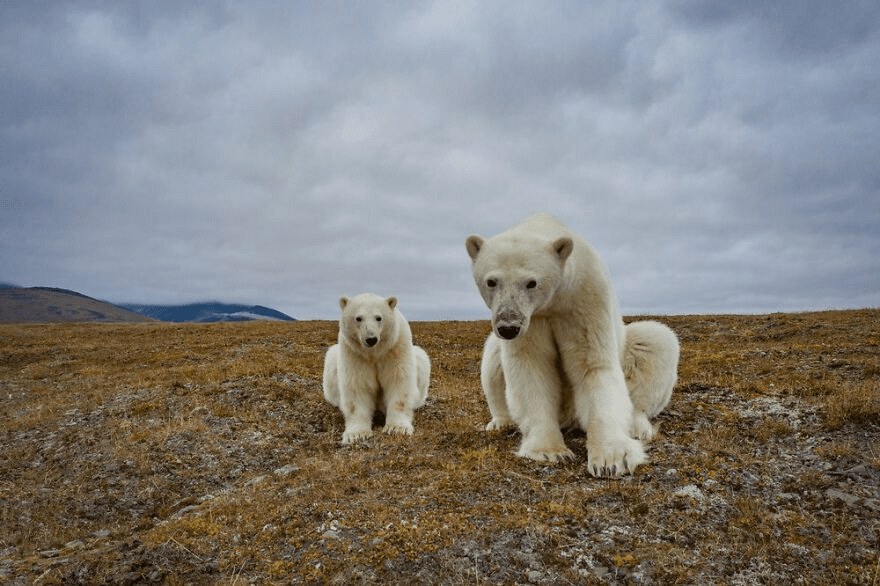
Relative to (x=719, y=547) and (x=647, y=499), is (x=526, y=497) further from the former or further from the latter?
(x=719, y=547)

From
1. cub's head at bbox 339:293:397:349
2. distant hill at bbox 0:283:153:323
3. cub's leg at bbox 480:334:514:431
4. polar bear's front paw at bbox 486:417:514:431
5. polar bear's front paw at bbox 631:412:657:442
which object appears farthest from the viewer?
distant hill at bbox 0:283:153:323

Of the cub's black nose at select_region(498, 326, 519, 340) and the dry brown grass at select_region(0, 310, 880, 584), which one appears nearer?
the dry brown grass at select_region(0, 310, 880, 584)

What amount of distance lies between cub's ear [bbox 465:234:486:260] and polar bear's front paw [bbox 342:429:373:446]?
4740 millimetres

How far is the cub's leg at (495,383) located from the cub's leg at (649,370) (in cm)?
165

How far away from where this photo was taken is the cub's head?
955cm

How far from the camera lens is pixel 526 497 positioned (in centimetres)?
501

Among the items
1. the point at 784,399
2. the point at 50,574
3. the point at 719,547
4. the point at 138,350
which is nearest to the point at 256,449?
the point at 50,574

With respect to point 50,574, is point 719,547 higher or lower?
higher

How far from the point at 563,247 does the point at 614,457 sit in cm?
216

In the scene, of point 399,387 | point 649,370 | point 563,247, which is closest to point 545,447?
point 649,370

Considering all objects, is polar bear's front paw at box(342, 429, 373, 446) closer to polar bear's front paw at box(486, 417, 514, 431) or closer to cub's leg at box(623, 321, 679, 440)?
polar bear's front paw at box(486, 417, 514, 431)

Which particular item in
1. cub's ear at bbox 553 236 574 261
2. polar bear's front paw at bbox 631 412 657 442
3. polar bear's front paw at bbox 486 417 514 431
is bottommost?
polar bear's front paw at bbox 486 417 514 431

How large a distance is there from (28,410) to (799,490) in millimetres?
16256

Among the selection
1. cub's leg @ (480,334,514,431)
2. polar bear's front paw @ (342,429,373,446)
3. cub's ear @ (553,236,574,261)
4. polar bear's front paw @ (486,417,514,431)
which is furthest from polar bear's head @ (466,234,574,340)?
polar bear's front paw @ (342,429,373,446)
